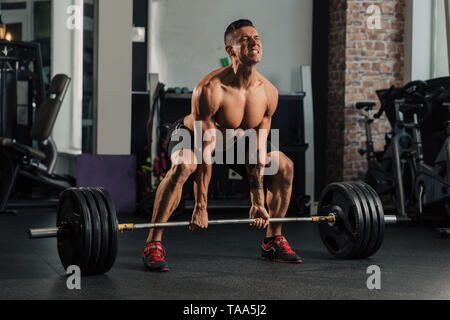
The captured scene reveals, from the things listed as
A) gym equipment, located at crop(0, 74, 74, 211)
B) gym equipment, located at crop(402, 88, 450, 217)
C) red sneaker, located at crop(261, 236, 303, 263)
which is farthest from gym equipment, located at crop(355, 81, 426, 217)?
gym equipment, located at crop(0, 74, 74, 211)

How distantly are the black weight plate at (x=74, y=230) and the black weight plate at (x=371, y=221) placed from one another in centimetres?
144

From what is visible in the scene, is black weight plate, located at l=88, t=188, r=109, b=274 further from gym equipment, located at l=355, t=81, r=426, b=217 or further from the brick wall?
the brick wall

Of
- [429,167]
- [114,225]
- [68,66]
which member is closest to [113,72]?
[68,66]

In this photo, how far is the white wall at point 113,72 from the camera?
18.9 feet

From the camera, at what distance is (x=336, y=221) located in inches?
135

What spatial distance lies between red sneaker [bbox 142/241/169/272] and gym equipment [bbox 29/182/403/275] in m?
0.20

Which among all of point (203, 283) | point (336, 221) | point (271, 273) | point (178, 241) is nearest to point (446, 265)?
point (336, 221)

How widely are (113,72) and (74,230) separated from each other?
3068mm

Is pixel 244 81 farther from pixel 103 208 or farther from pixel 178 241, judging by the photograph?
pixel 178 241

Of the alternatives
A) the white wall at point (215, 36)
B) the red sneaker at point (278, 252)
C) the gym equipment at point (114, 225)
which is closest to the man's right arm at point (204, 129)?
the gym equipment at point (114, 225)

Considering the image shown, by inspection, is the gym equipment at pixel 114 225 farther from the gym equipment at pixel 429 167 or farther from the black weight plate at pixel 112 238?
the gym equipment at pixel 429 167

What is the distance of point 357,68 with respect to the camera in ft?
20.1

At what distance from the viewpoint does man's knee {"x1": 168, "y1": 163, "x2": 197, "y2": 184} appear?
3078 millimetres
